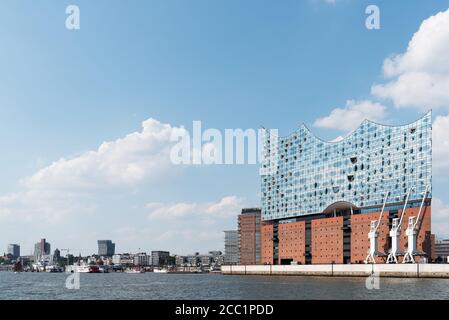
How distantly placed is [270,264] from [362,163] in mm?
47657

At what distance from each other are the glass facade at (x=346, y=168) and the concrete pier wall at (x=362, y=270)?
672 inches

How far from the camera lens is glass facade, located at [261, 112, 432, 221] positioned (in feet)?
461

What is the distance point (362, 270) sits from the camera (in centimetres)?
13950

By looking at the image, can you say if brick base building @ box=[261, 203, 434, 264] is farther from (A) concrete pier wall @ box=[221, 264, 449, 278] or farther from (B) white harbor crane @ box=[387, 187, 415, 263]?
(A) concrete pier wall @ box=[221, 264, 449, 278]

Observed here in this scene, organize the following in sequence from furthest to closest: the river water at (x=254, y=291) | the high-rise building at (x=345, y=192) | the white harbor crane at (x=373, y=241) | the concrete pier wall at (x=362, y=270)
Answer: the white harbor crane at (x=373, y=241), the high-rise building at (x=345, y=192), the concrete pier wall at (x=362, y=270), the river water at (x=254, y=291)

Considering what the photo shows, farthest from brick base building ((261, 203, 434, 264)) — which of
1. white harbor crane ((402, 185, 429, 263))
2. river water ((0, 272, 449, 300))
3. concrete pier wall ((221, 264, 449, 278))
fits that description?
river water ((0, 272, 449, 300))

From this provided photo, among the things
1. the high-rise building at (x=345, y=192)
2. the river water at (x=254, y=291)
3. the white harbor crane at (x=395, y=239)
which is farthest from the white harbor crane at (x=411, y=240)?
the river water at (x=254, y=291)

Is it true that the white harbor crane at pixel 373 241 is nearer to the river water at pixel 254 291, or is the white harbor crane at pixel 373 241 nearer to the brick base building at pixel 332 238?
the brick base building at pixel 332 238

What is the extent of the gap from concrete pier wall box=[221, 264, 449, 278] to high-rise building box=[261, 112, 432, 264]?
408cm

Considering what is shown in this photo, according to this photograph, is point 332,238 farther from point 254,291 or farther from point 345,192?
point 254,291

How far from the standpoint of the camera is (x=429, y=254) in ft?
434

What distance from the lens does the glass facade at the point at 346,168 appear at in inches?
5536

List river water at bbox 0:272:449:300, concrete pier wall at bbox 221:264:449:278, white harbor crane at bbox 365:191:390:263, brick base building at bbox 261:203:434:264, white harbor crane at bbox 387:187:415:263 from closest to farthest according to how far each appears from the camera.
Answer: river water at bbox 0:272:449:300 → concrete pier wall at bbox 221:264:449:278 → white harbor crane at bbox 387:187:415:263 → brick base building at bbox 261:203:434:264 → white harbor crane at bbox 365:191:390:263
